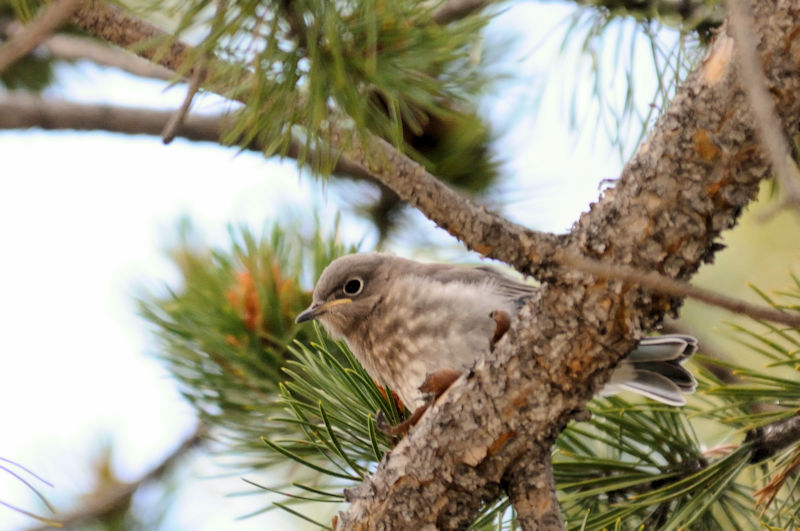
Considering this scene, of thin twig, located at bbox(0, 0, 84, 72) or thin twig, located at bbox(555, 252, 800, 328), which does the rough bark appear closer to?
thin twig, located at bbox(555, 252, 800, 328)

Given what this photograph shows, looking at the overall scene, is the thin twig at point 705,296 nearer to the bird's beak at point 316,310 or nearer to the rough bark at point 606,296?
the rough bark at point 606,296

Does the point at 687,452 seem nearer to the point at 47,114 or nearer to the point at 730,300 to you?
the point at 730,300

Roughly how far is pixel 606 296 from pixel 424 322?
1.30 metres

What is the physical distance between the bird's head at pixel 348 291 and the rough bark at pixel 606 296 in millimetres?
1345

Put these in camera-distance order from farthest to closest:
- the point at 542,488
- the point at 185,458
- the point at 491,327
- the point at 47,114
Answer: the point at 185,458
the point at 47,114
the point at 491,327
the point at 542,488

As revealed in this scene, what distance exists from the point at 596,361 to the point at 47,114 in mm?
2619

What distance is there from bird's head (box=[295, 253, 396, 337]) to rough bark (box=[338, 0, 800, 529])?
1.34 m

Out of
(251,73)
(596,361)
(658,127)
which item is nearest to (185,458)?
(251,73)

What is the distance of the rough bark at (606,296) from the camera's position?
1742mm

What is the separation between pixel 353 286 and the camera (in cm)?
346

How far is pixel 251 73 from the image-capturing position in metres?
2.17

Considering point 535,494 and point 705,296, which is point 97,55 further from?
point 705,296

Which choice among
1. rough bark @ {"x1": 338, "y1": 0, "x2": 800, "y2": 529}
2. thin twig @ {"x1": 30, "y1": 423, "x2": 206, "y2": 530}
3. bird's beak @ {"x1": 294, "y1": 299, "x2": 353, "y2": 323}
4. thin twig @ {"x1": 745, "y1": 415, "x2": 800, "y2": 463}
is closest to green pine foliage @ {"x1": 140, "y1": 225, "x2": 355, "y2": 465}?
bird's beak @ {"x1": 294, "y1": 299, "x2": 353, "y2": 323}

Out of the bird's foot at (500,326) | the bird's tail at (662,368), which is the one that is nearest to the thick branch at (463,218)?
the bird's foot at (500,326)
